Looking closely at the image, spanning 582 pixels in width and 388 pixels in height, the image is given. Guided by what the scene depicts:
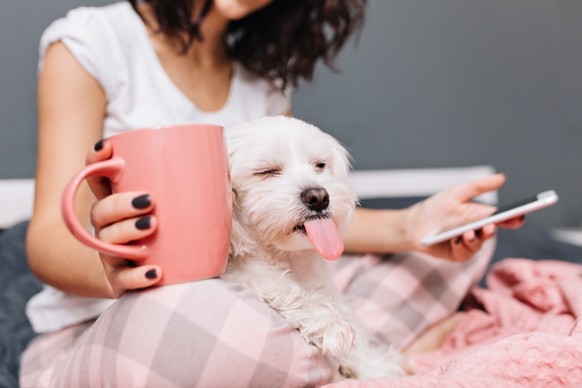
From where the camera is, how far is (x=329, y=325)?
571 millimetres

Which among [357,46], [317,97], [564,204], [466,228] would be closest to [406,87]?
[357,46]

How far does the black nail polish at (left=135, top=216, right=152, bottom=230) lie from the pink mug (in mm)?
11

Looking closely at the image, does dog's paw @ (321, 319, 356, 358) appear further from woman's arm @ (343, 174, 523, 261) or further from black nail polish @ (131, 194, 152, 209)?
woman's arm @ (343, 174, 523, 261)

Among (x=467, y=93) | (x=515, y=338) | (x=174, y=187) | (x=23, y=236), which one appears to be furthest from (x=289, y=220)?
(x=467, y=93)

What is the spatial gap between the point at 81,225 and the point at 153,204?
0.06 metres

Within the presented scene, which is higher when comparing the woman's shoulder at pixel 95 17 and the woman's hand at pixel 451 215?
the woman's shoulder at pixel 95 17

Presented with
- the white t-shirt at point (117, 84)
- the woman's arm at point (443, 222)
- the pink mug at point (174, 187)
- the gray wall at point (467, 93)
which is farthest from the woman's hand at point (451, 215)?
the gray wall at point (467, 93)

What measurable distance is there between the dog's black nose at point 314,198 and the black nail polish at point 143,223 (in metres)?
0.19

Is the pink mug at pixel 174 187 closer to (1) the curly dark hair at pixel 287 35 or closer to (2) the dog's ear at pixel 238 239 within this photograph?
(2) the dog's ear at pixel 238 239

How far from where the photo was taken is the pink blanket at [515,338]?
540 mm

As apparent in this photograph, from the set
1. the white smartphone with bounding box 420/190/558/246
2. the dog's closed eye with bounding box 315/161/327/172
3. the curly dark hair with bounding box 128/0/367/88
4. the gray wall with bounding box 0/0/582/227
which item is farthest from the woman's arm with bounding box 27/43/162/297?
the gray wall with bounding box 0/0/582/227

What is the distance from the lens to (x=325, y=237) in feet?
1.80

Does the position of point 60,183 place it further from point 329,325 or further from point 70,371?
point 329,325

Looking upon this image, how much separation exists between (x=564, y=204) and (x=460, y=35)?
86cm
